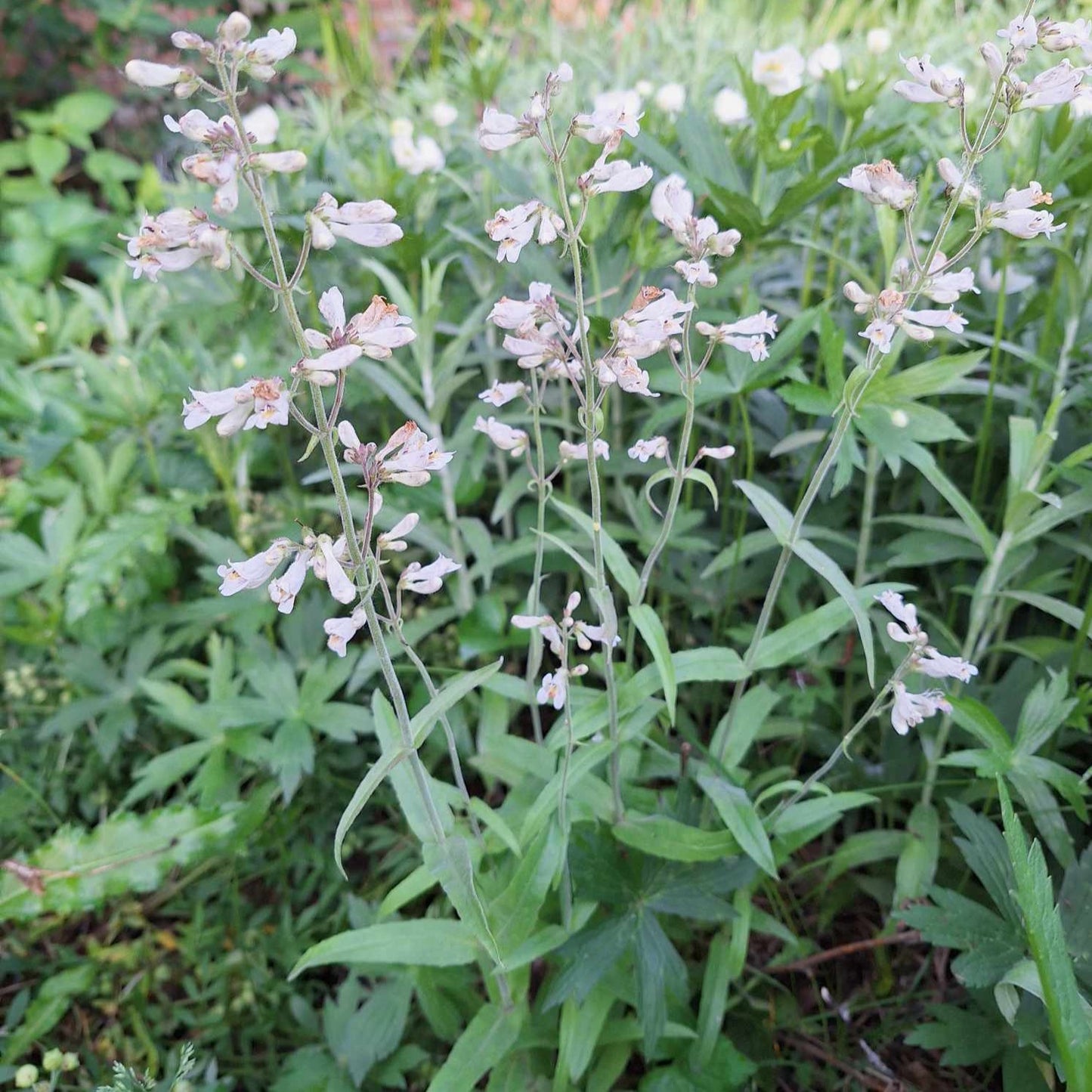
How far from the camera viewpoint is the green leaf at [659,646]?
1354mm

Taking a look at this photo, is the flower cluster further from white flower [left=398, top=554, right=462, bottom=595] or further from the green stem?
white flower [left=398, top=554, right=462, bottom=595]

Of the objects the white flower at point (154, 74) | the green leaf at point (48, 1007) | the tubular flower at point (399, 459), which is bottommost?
the green leaf at point (48, 1007)

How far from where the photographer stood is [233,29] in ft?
3.16

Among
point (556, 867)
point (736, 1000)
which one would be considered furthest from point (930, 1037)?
point (556, 867)

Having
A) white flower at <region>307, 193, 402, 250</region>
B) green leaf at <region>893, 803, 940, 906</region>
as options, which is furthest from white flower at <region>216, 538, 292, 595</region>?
green leaf at <region>893, 803, 940, 906</region>

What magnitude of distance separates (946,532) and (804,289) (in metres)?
0.78

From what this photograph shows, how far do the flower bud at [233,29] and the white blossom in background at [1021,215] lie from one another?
0.96 meters

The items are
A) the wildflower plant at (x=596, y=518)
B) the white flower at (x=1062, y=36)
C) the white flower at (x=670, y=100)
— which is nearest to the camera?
the wildflower plant at (x=596, y=518)

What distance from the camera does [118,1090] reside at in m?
1.26

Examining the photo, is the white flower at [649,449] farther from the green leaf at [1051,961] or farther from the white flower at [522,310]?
the green leaf at [1051,961]

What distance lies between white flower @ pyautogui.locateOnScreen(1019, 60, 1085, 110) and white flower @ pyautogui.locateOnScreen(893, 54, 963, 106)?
3.3 inches

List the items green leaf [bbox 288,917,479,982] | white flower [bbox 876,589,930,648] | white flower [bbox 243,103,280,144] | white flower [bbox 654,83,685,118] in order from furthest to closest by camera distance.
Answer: white flower [bbox 654,83,685,118], white flower [bbox 243,103,280,144], green leaf [bbox 288,917,479,982], white flower [bbox 876,589,930,648]

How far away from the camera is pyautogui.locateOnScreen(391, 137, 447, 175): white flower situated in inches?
96.8

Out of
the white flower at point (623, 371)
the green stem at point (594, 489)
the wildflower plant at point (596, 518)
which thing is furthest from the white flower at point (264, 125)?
the white flower at point (623, 371)
